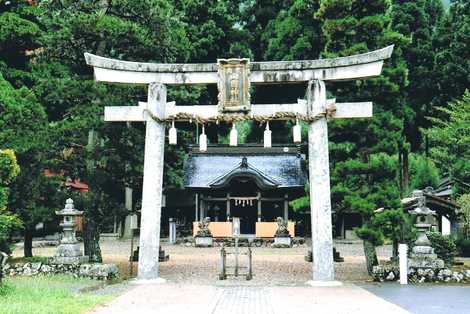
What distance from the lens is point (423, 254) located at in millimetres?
15203

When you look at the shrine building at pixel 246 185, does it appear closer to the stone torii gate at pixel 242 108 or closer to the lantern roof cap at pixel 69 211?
the lantern roof cap at pixel 69 211

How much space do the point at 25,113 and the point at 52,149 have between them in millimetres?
1710

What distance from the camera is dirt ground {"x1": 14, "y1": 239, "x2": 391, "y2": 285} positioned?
16172mm

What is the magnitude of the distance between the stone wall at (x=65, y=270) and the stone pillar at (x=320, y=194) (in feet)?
19.3

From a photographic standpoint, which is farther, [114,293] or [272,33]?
[272,33]

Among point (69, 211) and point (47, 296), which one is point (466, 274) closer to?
point (47, 296)

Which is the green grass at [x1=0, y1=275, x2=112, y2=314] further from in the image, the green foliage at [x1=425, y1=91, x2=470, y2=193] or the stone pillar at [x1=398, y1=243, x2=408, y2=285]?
the green foliage at [x1=425, y1=91, x2=470, y2=193]

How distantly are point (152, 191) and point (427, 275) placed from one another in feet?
26.7

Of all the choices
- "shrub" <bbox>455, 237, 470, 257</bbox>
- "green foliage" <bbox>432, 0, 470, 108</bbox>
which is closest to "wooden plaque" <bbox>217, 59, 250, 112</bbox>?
"shrub" <bbox>455, 237, 470, 257</bbox>

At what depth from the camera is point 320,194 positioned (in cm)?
1461

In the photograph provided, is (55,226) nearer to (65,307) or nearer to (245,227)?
(65,307)

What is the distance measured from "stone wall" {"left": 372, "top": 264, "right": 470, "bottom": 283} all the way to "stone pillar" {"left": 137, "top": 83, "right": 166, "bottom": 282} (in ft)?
21.2

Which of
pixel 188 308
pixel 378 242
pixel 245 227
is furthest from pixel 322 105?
pixel 245 227

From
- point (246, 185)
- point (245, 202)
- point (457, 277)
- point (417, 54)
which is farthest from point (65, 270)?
point (417, 54)
